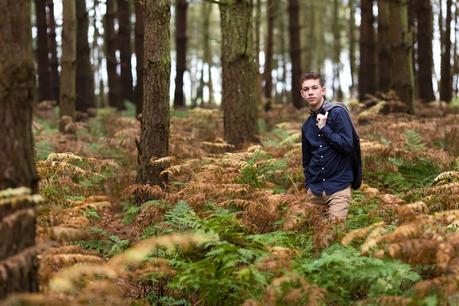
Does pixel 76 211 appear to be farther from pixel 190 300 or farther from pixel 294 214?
pixel 294 214

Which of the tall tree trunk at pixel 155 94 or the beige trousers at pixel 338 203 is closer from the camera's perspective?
the beige trousers at pixel 338 203

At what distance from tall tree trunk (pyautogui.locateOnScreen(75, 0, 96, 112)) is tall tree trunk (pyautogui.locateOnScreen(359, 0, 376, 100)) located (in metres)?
9.23

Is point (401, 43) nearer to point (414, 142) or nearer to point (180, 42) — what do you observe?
point (414, 142)

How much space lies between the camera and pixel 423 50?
18.9 meters

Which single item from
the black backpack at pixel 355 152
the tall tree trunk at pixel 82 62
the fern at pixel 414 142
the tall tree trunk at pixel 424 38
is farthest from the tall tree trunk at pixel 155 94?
the tall tree trunk at pixel 424 38

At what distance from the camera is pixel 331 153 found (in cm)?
614

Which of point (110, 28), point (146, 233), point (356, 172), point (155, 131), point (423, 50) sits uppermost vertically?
point (110, 28)

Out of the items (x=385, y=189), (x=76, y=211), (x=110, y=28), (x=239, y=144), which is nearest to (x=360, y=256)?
(x=76, y=211)

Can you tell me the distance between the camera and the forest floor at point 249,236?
13.7 ft

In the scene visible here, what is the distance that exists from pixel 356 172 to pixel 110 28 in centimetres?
1638

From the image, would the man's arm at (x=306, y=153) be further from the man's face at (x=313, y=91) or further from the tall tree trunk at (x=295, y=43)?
the tall tree trunk at (x=295, y=43)

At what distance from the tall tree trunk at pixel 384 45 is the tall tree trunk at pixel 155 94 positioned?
10.5 metres

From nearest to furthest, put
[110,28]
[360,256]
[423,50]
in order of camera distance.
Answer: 1. [360,256]
2. [423,50]
3. [110,28]

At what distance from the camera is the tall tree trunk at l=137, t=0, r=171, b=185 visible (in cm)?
776
